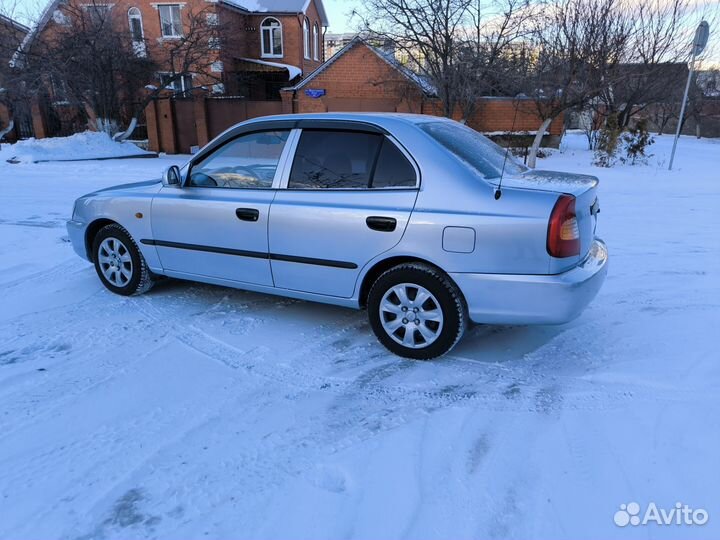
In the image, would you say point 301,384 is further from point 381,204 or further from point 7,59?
point 7,59

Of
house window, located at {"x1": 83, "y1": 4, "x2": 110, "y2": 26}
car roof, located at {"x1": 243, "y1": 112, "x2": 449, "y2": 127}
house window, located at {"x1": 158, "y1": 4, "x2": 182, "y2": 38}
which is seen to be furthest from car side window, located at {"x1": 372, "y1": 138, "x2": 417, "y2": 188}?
house window, located at {"x1": 158, "y1": 4, "x2": 182, "y2": 38}

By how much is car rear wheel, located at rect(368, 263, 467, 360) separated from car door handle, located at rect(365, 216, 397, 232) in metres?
0.28

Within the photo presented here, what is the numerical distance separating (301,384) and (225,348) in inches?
32.4

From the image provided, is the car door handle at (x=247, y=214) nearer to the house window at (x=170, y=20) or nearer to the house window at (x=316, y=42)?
the house window at (x=170, y=20)

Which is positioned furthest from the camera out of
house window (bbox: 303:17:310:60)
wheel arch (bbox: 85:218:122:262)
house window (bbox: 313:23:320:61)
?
house window (bbox: 313:23:320:61)

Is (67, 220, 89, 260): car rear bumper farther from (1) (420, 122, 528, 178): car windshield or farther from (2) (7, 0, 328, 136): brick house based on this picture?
(2) (7, 0, 328, 136): brick house

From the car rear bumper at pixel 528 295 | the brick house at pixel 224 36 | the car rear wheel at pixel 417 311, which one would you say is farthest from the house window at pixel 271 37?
the car rear bumper at pixel 528 295

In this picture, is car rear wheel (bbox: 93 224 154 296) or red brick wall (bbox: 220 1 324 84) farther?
red brick wall (bbox: 220 1 324 84)

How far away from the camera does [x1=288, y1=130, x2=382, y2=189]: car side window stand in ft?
12.5

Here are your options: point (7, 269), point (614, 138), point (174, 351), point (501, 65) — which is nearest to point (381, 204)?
point (174, 351)

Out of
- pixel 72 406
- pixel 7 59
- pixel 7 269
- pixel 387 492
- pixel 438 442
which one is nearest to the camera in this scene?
pixel 387 492

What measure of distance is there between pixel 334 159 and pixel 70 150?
1751 cm

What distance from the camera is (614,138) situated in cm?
1617

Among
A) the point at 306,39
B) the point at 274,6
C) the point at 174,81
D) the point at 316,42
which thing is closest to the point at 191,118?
the point at 174,81
